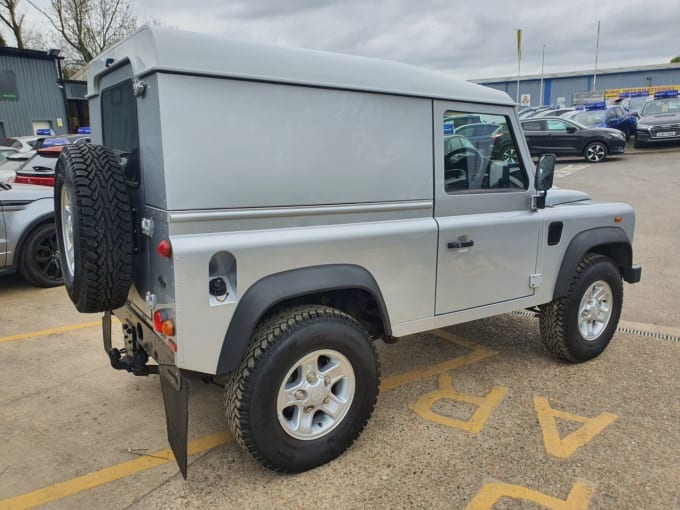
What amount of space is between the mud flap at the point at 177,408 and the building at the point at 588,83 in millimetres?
42237

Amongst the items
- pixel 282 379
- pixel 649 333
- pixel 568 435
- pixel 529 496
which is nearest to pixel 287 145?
pixel 282 379

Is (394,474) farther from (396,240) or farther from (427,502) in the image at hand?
(396,240)

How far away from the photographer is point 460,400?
364 centimetres

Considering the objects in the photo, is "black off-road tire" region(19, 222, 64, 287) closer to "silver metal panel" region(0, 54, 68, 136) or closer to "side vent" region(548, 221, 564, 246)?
"side vent" region(548, 221, 564, 246)

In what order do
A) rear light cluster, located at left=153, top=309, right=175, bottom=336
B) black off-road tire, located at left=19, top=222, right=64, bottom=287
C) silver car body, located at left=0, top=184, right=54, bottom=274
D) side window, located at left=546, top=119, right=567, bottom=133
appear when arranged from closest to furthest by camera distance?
rear light cluster, located at left=153, top=309, right=175, bottom=336, silver car body, located at left=0, top=184, right=54, bottom=274, black off-road tire, located at left=19, top=222, right=64, bottom=287, side window, located at left=546, top=119, right=567, bottom=133

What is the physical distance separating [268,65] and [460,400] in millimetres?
2506

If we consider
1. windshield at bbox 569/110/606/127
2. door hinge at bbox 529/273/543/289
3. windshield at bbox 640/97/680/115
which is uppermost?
windshield at bbox 640/97/680/115

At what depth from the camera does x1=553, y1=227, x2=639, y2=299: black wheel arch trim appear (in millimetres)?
3863

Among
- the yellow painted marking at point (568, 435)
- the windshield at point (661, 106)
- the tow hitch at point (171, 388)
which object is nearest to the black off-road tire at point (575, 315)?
the yellow painted marking at point (568, 435)

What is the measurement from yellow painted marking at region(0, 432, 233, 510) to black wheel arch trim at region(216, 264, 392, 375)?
887mm

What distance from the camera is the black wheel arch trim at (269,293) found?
2.50 meters

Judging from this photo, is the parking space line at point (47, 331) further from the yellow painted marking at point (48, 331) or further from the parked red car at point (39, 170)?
the parked red car at point (39, 170)

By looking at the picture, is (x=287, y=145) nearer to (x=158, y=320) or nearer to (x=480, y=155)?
(x=158, y=320)

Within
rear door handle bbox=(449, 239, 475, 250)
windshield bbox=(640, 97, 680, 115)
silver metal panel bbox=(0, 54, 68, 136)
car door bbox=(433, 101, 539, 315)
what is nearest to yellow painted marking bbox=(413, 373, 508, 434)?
car door bbox=(433, 101, 539, 315)
